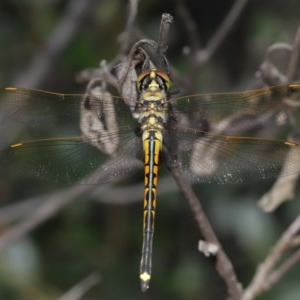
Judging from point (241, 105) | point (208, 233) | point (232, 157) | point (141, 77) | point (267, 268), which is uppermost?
point (141, 77)

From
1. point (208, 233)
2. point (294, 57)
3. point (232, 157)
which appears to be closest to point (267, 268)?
point (208, 233)

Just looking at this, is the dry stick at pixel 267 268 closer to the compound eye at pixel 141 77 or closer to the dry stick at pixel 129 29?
the compound eye at pixel 141 77

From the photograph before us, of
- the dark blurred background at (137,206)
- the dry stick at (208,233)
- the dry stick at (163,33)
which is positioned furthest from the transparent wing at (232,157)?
the dark blurred background at (137,206)

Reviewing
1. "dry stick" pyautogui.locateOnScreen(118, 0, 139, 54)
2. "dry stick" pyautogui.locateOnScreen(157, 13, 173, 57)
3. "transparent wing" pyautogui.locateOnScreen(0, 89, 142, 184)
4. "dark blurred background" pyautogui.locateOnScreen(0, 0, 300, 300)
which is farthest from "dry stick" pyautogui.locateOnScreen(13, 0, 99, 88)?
"dry stick" pyautogui.locateOnScreen(157, 13, 173, 57)

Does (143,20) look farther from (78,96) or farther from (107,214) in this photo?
(78,96)

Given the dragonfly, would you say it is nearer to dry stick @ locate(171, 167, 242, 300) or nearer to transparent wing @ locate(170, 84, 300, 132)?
transparent wing @ locate(170, 84, 300, 132)

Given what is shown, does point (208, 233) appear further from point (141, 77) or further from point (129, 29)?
point (129, 29)

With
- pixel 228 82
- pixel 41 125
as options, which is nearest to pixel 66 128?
pixel 41 125
